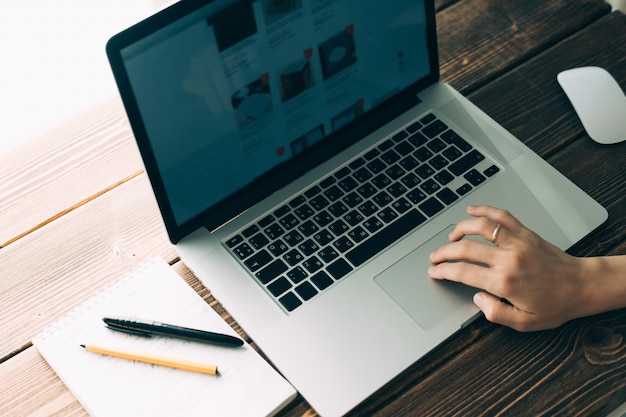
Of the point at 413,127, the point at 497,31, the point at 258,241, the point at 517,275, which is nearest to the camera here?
the point at 517,275

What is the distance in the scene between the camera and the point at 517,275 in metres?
0.87

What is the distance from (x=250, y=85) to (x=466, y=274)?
→ 0.35 meters

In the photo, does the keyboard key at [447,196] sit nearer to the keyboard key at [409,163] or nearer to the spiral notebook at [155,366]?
the keyboard key at [409,163]

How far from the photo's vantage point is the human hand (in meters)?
0.87

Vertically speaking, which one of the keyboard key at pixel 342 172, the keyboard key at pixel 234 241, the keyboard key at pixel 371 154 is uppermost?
the keyboard key at pixel 234 241

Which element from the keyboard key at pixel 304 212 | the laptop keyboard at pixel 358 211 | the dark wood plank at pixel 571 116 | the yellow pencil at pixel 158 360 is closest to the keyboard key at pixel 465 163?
the laptop keyboard at pixel 358 211

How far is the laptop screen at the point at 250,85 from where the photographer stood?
85 centimetres

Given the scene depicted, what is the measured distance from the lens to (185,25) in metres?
0.84

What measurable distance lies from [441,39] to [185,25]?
56 centimetres

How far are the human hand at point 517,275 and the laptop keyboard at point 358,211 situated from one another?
9 cm

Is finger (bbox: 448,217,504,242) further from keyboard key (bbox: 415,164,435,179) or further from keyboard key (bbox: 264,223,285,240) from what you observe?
keyboard key (bbox: 264,223,285,240)

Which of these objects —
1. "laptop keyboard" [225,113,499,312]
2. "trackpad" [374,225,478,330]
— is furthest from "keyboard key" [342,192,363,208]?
"trackpad" [374,225,478,330]

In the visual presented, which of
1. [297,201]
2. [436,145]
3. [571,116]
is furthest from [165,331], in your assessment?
[571,116]

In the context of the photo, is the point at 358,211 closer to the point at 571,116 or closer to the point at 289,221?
the point at 289,221
